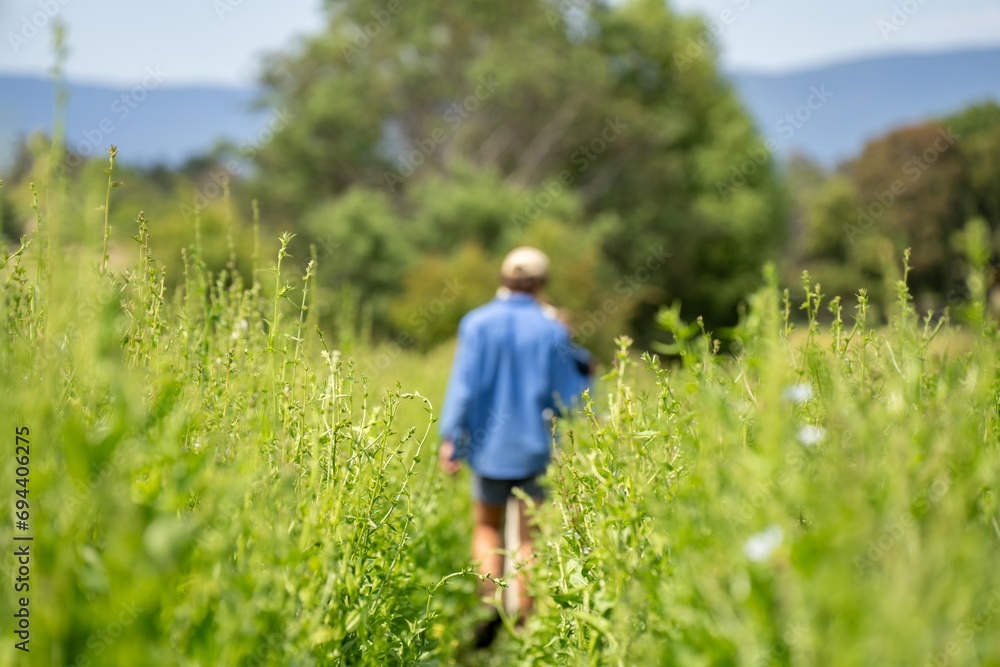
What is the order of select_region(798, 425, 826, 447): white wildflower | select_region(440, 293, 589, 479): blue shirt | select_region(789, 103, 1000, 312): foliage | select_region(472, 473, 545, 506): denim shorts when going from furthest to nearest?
1. select_region(789, 103, 1000, 312): foliage
2. select_region(472, 473, 545, 506): denim shorts
3. select_region(440, 293, 589, 479): blue shirt
4. select_region(798, 425, 826, 447): white wildflower

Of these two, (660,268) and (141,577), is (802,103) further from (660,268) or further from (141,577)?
(141,577)

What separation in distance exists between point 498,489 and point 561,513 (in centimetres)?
237

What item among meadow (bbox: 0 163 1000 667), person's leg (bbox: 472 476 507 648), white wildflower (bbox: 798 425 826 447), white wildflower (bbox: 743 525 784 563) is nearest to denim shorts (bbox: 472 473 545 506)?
person's leg (bbox: 472 476 507 648)

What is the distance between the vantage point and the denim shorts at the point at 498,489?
4.96 m

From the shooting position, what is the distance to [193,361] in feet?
9.25

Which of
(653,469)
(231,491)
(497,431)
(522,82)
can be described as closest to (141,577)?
(231,491)

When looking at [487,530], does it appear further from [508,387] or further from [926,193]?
[926,193]

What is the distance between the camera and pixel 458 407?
4906mm

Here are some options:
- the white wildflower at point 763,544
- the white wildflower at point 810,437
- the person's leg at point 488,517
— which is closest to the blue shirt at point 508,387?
the person's leg at point 488,517

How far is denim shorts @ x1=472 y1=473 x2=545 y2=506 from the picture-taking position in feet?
16.3

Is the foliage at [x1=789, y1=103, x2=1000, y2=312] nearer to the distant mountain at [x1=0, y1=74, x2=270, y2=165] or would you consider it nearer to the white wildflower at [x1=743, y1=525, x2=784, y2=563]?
the distant mountain at [x1=0, y1=74, x2=270, y2=165]

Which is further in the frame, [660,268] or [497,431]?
[660,268]

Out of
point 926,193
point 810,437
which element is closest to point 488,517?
point 810,437

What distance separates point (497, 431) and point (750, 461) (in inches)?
141
